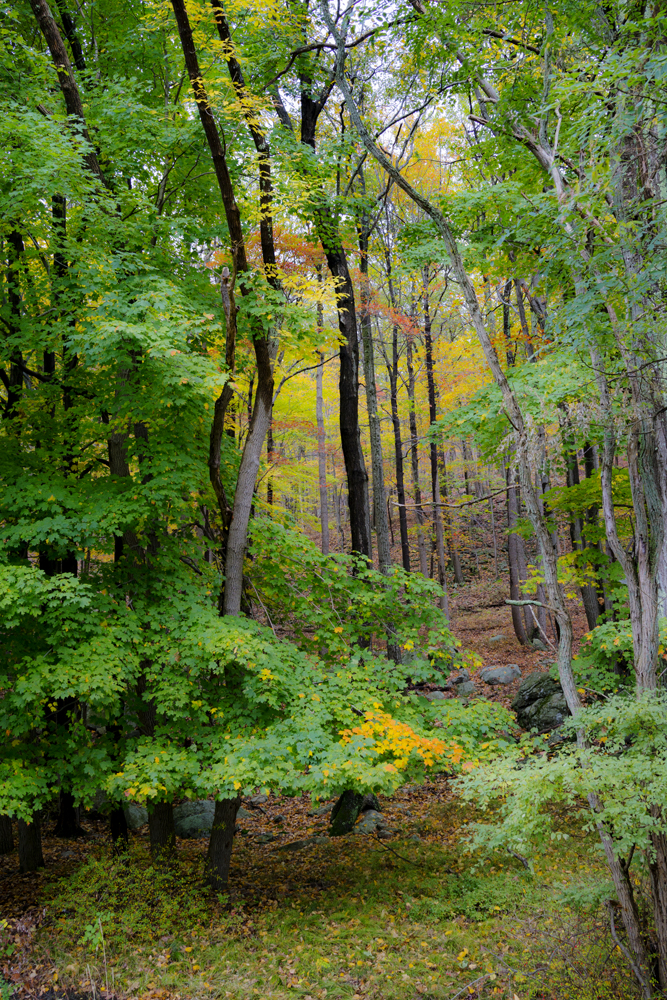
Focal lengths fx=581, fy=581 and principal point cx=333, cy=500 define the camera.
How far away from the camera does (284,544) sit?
25.2ft

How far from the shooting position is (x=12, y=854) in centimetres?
951

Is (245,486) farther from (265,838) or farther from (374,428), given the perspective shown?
(265,838)

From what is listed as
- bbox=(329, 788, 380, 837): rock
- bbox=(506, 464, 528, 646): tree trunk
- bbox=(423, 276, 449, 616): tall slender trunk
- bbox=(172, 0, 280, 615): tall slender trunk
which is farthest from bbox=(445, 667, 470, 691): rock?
bbox=(172, 0, 280, 615): tall slender trunk

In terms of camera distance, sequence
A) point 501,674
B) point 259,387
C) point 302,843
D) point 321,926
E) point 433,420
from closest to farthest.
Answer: point 321,926
point 259,387
point 302,843
point 501,674
point 433,420

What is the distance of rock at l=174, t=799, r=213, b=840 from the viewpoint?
33.9ft

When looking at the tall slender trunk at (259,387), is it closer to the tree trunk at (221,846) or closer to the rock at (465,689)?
the tree trunk at (221,846)

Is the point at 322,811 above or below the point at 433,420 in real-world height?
below

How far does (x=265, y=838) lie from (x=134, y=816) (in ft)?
9.63

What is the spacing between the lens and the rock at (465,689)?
45.8 ft

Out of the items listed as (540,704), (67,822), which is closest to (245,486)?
(67,822)

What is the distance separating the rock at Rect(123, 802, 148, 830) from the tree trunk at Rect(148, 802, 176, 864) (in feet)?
11.2

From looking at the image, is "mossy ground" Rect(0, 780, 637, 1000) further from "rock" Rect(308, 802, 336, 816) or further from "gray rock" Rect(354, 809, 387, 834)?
"rock" Rect(308, 802, 336, 816)

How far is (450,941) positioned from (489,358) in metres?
5.92

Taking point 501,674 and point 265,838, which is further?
point 501,674
